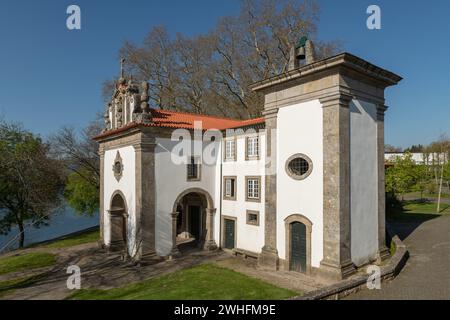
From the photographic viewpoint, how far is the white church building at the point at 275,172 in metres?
12.0

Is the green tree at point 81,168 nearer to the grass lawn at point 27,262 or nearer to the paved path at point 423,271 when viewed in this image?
the grass lawn at point 27,262

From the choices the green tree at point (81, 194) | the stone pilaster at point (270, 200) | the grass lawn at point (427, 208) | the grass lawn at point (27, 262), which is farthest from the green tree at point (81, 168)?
the grass lawn at point (427, 208)

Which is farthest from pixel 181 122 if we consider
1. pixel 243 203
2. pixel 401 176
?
pixel 401 176

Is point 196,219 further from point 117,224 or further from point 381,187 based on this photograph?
point 381,187

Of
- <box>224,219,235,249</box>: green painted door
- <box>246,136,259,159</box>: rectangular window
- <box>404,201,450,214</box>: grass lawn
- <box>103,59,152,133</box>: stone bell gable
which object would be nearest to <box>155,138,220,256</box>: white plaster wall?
<box>103,59,152,133</box>: stone bell gable

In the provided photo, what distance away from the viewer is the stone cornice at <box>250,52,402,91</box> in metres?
11.6

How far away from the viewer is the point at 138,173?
16453 millimetres

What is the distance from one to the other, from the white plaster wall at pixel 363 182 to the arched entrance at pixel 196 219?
29.8ft

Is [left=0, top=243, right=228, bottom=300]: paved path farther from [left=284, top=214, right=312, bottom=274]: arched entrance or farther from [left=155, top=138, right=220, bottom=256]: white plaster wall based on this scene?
[left=284, top=214, right=312, bottom=274]: arched entrance

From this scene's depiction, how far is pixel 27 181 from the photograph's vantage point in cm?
2334

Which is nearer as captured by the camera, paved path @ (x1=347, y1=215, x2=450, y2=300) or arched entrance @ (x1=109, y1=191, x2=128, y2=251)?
paved path @ (x1=347, y1=215, x2=450, y2=300)

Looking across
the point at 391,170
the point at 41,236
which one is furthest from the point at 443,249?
the point at 41,236

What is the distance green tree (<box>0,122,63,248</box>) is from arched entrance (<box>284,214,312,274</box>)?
19.9 meters

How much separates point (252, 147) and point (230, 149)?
1.87m
